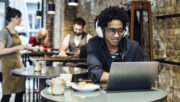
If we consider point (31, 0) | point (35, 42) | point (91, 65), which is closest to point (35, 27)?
point (31, 0)

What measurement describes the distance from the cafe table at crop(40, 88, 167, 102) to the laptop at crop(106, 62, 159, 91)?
0.16ft

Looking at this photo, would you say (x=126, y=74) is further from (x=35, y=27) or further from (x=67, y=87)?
(x=35, y=27)

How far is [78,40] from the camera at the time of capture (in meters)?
4.90

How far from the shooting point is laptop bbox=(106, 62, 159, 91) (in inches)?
67.4

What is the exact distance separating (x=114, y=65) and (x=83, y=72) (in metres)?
1.39

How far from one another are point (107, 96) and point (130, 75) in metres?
0.19

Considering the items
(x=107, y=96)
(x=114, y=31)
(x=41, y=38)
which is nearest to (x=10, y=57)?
(x=114, y=31)

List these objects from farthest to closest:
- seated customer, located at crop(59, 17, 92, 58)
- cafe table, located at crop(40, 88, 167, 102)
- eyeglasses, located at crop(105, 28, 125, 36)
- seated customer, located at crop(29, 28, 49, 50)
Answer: seated customer, located at crop(29, 28, 49, 50), seated customer, located at crop(59, 17, 92, 58), eyeglasses, located at crop(105, 28, 125, 36), cafe table, located at crop(40, 88, 167, 102)

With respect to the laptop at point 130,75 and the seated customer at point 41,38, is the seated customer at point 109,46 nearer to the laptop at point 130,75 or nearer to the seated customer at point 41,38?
the laptop at point 130,75

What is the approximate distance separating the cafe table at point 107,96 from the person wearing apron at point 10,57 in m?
1.73

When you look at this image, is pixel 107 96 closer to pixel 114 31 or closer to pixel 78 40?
pixel 114 31

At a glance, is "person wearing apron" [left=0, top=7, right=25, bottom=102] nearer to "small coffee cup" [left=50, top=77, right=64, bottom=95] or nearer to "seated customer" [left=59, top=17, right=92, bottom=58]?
"seated customer" [left=59, top=17, right=92, bottom=58]

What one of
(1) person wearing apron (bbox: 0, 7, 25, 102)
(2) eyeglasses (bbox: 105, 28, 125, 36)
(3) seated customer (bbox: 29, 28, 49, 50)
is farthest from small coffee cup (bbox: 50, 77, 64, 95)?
(3) seated customer (bbox: 29, 28, 49, 50)

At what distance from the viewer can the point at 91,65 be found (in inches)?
87.6
